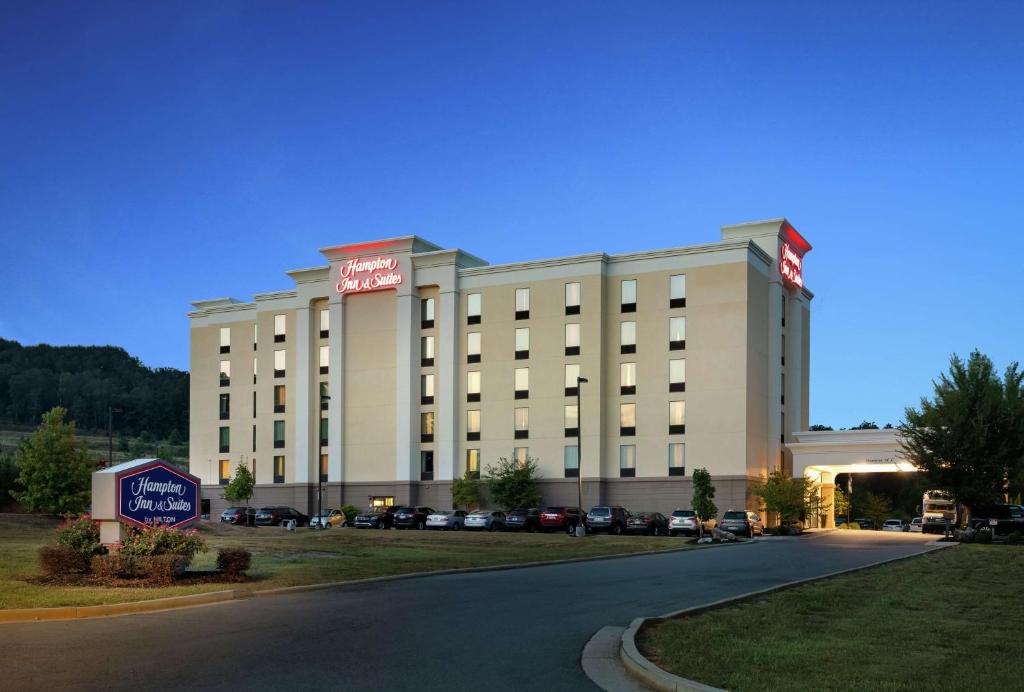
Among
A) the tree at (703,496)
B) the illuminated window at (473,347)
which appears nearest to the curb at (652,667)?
the tree at (703,496)

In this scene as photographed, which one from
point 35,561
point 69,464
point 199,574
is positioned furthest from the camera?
point 69,464

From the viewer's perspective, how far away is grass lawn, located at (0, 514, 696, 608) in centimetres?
1756

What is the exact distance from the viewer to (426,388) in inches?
3046

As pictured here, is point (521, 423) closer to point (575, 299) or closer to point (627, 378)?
point (627, 378)

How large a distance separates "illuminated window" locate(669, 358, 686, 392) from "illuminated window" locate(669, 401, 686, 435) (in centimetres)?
105

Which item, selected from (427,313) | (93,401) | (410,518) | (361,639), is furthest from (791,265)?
(93,401)

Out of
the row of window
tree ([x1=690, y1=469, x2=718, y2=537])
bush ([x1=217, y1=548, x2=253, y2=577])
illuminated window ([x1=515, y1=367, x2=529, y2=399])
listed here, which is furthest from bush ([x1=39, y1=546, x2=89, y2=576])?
illuminated window ([x1=515, y1=367, x2=529, y2=399])

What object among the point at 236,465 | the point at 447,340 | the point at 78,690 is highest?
the point at 447,340

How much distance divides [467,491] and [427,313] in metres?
14.6

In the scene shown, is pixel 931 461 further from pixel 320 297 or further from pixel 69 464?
pixel 320 297

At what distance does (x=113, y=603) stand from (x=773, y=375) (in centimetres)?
6197

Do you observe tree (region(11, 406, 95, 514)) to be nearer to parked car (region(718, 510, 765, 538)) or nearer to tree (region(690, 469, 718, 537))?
parked car (region(718, 510, 765, 538))

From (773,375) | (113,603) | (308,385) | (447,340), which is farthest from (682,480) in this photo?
(113,603)

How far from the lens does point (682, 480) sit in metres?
68.4
